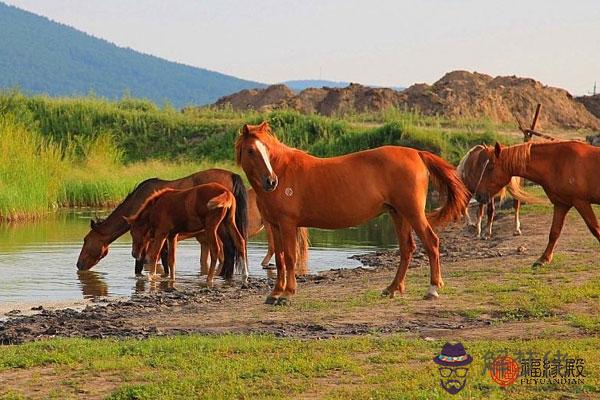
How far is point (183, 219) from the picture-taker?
15.5 meters

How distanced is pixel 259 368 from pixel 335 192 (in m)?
4.15

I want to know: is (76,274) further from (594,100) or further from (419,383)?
(594,100)

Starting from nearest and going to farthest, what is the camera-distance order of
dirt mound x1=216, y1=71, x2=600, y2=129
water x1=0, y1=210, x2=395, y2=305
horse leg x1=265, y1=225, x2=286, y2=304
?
horse leg x1=265, y1=225, x2=286, y2=304 < water x1=0, y1=210, x2=395, y2=305 < dirt mound x1=216, y1=71, x2=600, y2=129

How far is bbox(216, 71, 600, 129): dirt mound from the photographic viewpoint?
52125mm

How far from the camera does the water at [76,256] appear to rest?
15.1 metres

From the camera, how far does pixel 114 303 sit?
1348 centimetres

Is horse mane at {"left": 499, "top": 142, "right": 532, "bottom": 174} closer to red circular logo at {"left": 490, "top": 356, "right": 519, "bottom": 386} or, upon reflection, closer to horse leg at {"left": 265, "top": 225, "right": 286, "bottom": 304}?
horse leg at {"left": 265, "top": 225, "right": 286, "bottom": 304}

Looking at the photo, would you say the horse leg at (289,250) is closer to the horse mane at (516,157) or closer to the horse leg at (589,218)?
the horse mane at (516,157)

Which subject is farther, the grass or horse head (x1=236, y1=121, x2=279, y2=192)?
horse head (x1=236, y1=121, x2=279, y2=192)

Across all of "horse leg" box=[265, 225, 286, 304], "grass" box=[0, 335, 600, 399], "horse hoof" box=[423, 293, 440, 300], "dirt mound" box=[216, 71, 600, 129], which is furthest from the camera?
"dirt mound" box=[216, 71, 600, 129]

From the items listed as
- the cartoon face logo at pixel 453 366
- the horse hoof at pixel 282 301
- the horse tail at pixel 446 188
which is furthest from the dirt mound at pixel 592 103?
the cartoon face logo at pixel 453 366

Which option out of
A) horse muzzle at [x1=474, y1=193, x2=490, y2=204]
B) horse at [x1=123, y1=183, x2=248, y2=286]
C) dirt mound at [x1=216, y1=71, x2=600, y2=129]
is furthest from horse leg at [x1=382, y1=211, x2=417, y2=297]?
dirt mound at [x1=216, y1=71, x2=600, y2=129]

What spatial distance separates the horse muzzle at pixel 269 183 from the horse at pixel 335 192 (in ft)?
0.77

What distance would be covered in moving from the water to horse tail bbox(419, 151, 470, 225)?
4.64 metres
